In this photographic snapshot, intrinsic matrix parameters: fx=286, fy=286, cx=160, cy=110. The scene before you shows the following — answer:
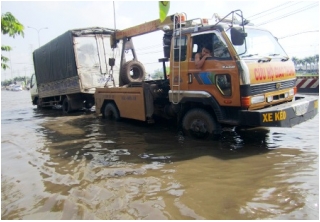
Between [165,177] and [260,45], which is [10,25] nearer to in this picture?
[165,177]

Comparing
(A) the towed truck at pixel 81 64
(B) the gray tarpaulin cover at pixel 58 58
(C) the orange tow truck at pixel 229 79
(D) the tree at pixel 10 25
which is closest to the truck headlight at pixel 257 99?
(C) the orange tow truck at pixel 229 79

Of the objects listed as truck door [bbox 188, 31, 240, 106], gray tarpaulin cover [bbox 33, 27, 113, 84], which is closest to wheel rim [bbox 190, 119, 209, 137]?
truck door [bbox 188, 31, 240, 106]

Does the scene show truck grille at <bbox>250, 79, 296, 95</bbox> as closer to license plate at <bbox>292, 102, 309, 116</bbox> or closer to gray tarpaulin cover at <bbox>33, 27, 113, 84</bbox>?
license plate at <bbox>292, 102, 309, 116</bbox>

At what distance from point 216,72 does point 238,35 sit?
0.74 m

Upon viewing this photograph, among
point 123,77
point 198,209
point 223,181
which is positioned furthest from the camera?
point 123,77

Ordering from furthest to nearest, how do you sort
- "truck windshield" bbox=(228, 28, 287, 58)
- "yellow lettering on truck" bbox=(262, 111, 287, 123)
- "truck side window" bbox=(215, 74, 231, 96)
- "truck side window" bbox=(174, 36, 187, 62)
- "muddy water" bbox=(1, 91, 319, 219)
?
"truck side window" bbox=(174, 36, 187, 62) < "truck windshield" bbox=(228, 28, 287, 58) < "truck side window" bbox=(215, 74, 231, 96) < "yellow lettering on truck" bbox=(262, 111, 287, 123) < "muddy water" bbox=(1, 91, 319, 219)

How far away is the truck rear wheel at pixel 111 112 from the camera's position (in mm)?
8422

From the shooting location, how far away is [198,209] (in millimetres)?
2992

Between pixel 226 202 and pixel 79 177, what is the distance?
2.18 m

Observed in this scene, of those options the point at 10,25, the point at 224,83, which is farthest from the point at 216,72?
the point at 10,25

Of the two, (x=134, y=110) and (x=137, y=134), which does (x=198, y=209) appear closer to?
(x=137, y=134)

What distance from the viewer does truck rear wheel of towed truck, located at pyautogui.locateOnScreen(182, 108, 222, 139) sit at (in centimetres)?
543

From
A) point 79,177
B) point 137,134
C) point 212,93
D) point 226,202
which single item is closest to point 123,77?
point 137,134

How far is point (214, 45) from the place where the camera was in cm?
523
